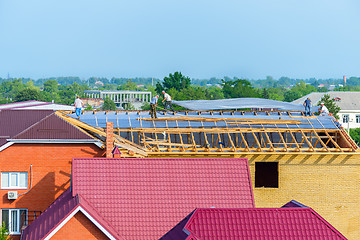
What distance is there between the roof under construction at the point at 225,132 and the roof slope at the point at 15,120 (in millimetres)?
3237

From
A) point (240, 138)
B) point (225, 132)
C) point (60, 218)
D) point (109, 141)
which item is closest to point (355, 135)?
point (240, 138)

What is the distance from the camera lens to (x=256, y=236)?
76.4 ft

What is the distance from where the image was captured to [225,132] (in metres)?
46.9

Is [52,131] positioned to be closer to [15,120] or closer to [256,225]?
[15,120]

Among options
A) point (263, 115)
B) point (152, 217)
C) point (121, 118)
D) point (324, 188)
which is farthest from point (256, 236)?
point (263, 115)

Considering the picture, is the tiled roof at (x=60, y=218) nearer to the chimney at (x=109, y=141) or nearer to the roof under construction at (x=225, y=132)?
the chimney at (x=109, y=141)

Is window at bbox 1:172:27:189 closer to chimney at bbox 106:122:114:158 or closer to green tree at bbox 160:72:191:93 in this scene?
chimney at bbox 106:122:114:158

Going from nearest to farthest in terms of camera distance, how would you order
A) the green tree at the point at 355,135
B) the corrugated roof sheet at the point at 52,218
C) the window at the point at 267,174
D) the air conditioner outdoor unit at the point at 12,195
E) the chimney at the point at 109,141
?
the corrugated roof sheet at the point at 52,218 < the chimney at the point at 109,141 < the air conditioner outdoor unit at the point at 12,195 < the window at the point at 267,174 < the green tree at the point at 355,135

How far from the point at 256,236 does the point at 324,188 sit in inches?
900

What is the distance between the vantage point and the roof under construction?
44.9 meters

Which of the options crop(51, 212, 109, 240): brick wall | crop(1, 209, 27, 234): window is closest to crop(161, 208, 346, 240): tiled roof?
crop(51, 212, 109, 240): brick wall

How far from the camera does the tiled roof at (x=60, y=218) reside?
27122 millimetres

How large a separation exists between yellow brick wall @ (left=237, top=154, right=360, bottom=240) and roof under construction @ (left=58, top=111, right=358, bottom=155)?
0.68 metres

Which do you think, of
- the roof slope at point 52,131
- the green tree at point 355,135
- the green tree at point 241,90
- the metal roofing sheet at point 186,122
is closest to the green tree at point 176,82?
the green tree at point 241,90
